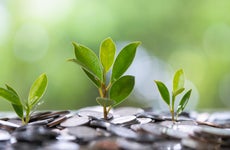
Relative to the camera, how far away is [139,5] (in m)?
2.52

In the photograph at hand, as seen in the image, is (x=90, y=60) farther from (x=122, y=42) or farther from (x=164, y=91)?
(x=122, y=42)

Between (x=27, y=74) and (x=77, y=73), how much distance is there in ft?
1.46

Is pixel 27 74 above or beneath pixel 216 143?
above

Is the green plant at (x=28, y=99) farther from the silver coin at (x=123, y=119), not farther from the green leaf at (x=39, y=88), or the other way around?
the silver coin at (x=123, y=119)

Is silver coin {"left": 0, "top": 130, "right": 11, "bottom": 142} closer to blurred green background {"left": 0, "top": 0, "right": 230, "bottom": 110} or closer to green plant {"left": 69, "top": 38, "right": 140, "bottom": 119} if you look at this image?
green plant {"left": 69, "top": 38, "right": 140, "bottom": 119}

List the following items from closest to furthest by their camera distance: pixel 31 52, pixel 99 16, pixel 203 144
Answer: pixel 203 144
pixel 99 16
pixel 31 52

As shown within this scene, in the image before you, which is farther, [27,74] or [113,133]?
[27,74]

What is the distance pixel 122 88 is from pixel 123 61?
0.12 ft

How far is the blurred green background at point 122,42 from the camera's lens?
8.05ft

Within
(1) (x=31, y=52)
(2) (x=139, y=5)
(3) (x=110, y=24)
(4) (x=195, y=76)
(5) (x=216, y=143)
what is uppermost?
(2) (x=139, y=5)

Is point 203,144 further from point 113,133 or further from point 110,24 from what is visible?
point 110,24

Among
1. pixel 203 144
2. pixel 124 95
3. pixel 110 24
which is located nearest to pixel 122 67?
pixel 124 95

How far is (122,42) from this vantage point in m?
2.42

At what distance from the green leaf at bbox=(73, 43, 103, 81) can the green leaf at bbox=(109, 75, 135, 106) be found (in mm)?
24
